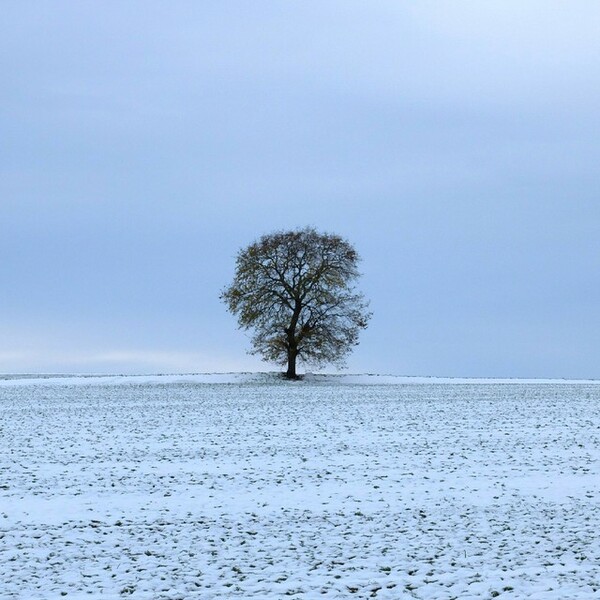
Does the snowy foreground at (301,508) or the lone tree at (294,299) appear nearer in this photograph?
the snowy foreground at (301,508)

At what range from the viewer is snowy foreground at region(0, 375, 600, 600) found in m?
10.7

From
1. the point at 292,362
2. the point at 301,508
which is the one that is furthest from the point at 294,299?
the point at 301,508

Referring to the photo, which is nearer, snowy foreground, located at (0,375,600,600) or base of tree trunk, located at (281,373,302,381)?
snowy foreground, located at (0,375,600,600)

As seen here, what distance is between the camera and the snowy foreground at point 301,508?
10688 millimetres

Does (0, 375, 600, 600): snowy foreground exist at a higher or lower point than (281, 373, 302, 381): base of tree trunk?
lower

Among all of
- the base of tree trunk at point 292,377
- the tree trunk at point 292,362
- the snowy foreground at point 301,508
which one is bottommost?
the snowy foreground at point 301,508

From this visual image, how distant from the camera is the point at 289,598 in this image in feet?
32.3

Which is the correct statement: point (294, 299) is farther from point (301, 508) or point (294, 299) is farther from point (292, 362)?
point (301, 508)

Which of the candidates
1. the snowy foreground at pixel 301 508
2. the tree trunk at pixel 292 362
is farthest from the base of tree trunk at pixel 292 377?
the snowy foreground at pixel 301 508

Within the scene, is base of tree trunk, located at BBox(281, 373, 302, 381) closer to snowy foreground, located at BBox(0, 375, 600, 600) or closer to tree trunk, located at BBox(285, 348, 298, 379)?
tree trunk, located at BBox(285, 348, 298, 379)

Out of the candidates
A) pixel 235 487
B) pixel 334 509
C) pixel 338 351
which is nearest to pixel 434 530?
pixel 334 509

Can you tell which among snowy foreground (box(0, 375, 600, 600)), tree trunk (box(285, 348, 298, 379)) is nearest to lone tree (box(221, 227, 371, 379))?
tree trunk (box(285, 348, 298, 379))

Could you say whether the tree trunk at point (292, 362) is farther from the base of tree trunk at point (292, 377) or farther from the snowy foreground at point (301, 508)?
the snowy foreground at point (301, 508)

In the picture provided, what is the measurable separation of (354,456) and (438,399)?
74.2 ft
